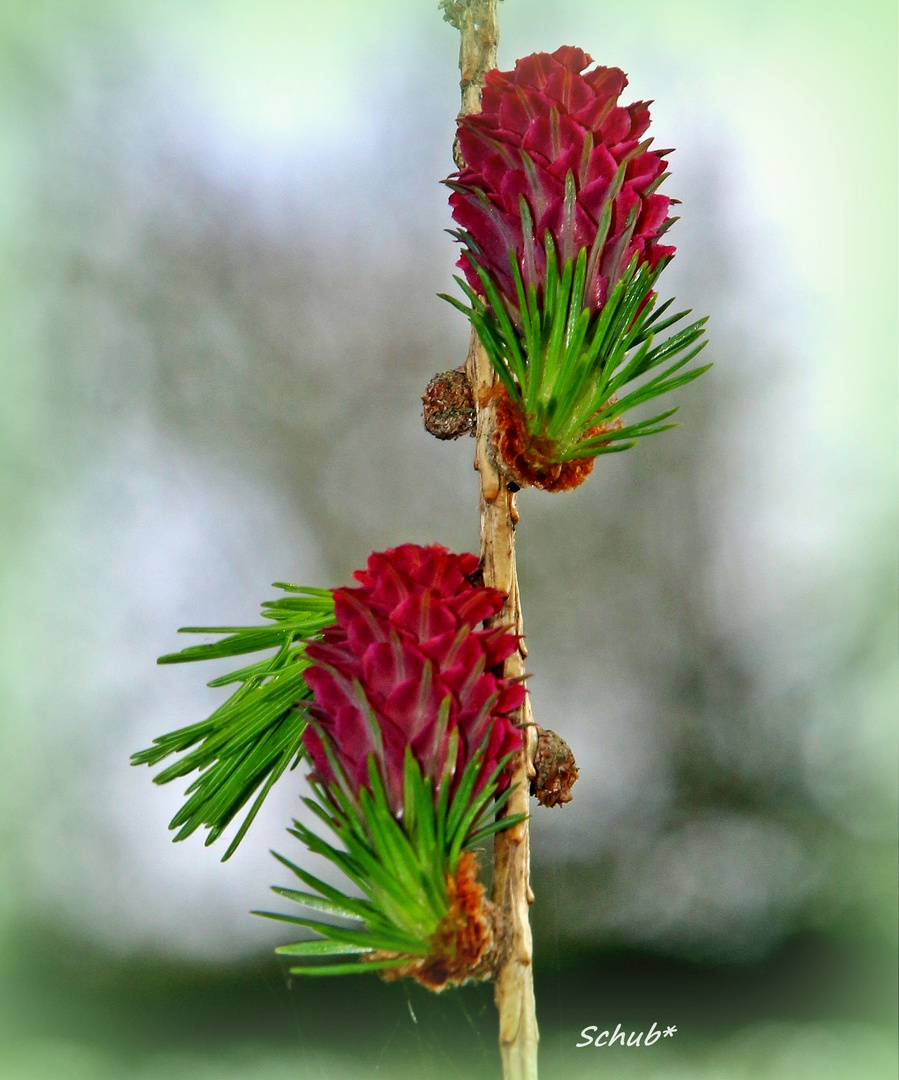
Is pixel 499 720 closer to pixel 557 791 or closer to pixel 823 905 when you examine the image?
pixel 557 791

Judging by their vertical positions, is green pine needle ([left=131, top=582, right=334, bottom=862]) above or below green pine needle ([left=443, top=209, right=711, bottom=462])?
below

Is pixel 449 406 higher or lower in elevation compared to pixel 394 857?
higher

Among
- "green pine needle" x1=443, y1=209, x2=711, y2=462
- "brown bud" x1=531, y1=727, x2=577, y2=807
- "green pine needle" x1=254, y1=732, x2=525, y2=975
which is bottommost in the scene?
"green pine needle" x1=254, y1=732, x2=525, y2=975

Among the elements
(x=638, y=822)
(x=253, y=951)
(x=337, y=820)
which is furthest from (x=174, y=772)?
(x=638, y=822)

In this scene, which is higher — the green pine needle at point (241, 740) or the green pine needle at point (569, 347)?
the green pine needle at point (569, 347)

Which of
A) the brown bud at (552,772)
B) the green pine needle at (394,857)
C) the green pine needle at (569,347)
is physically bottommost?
the green pine needle at (394,857)
